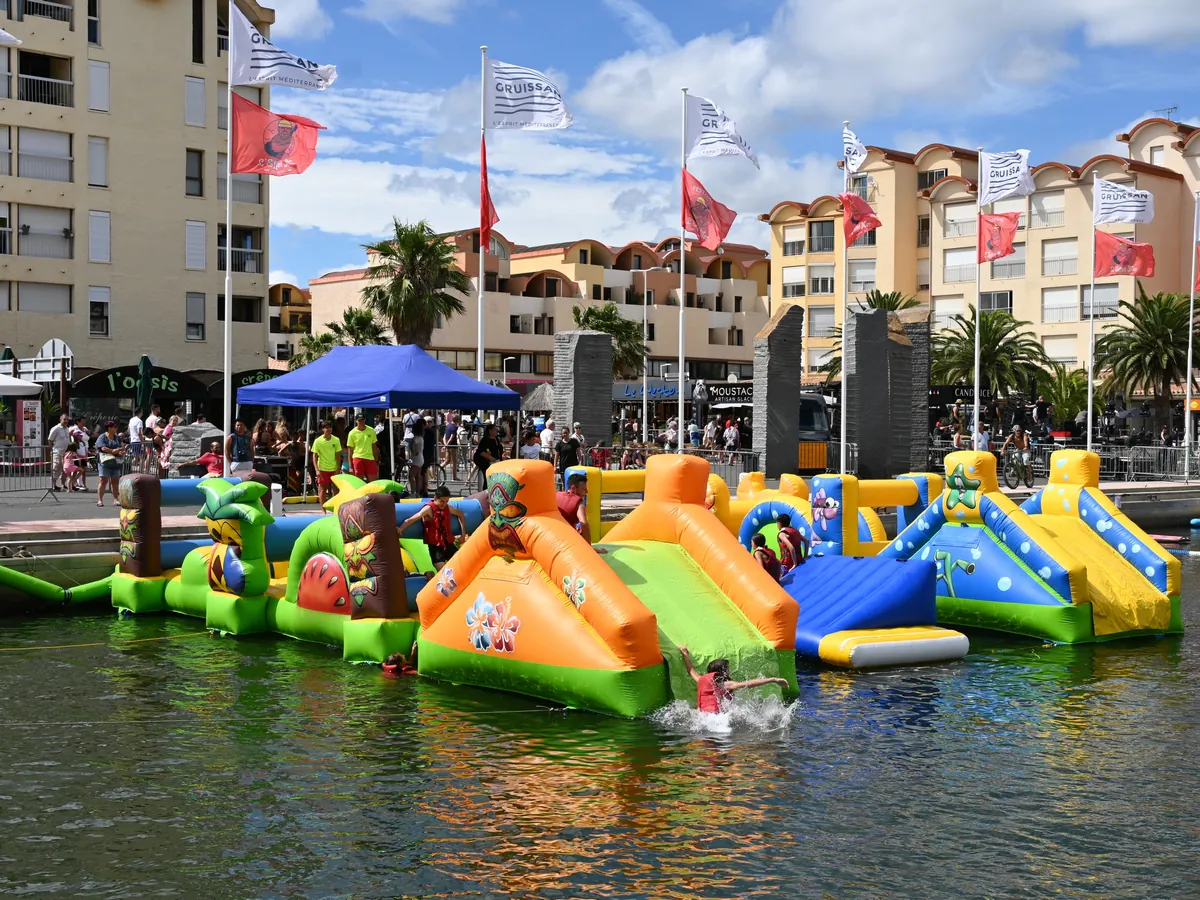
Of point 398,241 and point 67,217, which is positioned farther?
point 398,241

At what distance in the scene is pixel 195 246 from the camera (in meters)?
49.9

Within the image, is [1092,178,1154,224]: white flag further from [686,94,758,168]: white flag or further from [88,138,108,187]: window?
[88,138,108,187]: window

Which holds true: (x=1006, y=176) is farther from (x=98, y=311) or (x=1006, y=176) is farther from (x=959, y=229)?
(x=959, y=229)

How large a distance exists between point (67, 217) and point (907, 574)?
39.8m

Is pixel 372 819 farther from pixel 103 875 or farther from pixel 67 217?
pixel 67 217

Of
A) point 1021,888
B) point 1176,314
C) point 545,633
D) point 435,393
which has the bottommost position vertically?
point 1021,888

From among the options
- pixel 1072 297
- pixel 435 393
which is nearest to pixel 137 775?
pixel 435 393

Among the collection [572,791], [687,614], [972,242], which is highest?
[972,242]

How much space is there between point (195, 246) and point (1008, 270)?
43267 mm

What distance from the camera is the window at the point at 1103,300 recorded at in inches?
2594

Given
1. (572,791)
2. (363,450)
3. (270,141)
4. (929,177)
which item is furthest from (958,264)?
(572,791)

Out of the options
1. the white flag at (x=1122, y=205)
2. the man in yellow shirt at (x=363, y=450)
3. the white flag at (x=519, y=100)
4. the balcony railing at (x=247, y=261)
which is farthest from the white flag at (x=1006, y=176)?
the balcony railing at (x=247, y=261)

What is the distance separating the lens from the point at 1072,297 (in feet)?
224

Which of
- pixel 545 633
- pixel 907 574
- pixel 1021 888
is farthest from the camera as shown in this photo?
pixel 907 574
